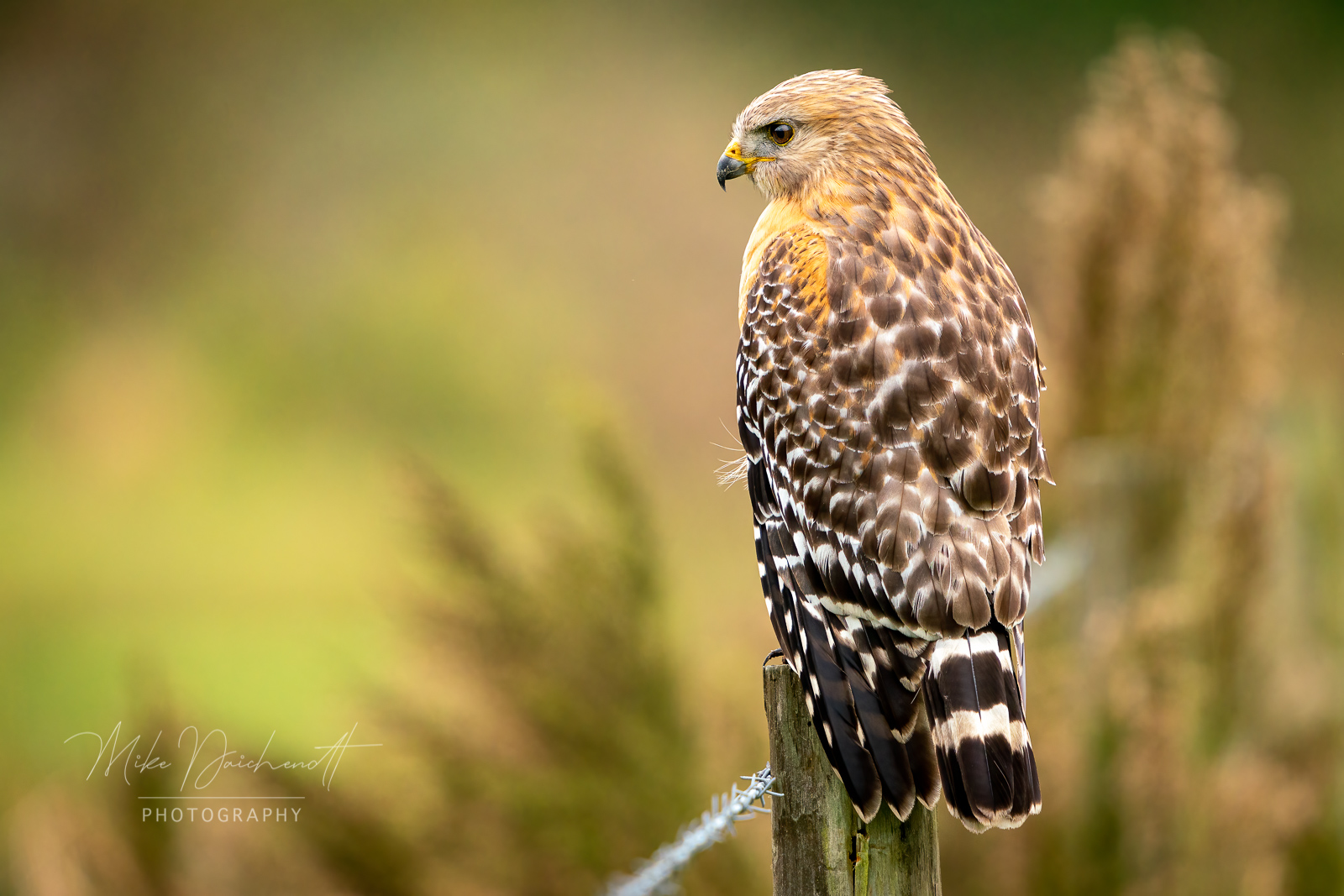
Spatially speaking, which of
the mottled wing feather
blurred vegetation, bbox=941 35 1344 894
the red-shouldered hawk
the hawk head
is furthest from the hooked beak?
blurred vegetation, bbox=941 35 1344 894

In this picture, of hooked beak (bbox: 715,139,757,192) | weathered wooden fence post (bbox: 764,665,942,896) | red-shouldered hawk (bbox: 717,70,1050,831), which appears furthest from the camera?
hooked beak (bbox: 715,139,757,192)

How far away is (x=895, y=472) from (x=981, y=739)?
14.2 inches

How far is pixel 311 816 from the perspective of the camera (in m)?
2.33

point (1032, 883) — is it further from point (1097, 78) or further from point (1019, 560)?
point (1097, 78)

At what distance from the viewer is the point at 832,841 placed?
1.10 metres

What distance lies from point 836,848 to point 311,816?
1.61m

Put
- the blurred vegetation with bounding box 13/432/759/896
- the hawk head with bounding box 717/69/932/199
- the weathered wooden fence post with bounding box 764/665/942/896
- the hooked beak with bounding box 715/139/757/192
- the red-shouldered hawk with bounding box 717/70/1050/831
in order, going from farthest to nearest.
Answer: the blurred vegetation with bounding box 13/432/759/896, the hooked beak with bounding box 715/139/757/192, the hawk head with bounding box 717/69/932/199, the red-shouldered hawk with bounding box 717/70/1050/831, the weathered wooden fence post with bounding box 764/665/942/896

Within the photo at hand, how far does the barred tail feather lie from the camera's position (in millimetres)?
1163

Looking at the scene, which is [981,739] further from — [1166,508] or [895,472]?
[1166,508]

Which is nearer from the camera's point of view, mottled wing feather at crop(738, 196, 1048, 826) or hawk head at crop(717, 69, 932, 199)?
mottled wing feather at crop(738, 196, 1048, 826)

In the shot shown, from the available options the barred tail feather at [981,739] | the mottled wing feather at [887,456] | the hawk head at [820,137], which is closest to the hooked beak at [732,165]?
the hawk head at [820,137]

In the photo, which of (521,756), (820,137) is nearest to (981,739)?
(820,137)

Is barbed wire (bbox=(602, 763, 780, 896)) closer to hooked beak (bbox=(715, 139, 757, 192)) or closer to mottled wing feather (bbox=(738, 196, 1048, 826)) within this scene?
mottled wing feather (bbox=(738, 196, 1048, 826))

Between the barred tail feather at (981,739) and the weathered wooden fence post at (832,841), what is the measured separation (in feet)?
0.18
